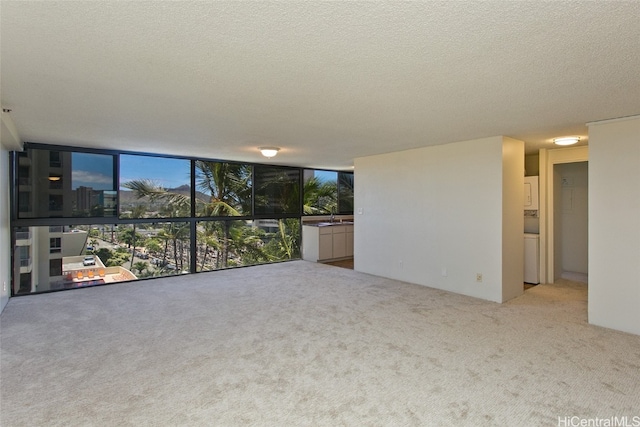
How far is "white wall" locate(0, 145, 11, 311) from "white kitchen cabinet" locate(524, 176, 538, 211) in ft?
24.6

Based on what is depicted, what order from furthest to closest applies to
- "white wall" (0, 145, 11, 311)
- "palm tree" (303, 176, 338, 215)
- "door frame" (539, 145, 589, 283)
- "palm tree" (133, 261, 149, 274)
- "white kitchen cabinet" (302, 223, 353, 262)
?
"palm tree" (303, 176, 338, 215), "white kitchen cabinet" (302, 223, 353, 262), "palm tree" (133, 261, 149, 274), "door frame" (539, 145, 589, 283), "white wall" (0, 145, 11, 311)

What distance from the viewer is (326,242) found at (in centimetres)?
759

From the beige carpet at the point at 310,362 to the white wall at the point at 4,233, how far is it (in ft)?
0.83

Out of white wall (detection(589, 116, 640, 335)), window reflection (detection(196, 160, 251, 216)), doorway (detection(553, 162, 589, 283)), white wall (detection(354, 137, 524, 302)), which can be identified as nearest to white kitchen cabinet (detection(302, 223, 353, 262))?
white wall (detection(354, 137, 524, 302))

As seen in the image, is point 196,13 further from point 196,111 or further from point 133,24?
point 196,111

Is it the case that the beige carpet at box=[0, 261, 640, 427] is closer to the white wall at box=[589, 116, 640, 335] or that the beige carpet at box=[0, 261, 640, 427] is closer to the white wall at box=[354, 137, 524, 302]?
the white wall at box=[589, 116, 640, 335]

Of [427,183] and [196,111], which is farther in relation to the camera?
[427,183]

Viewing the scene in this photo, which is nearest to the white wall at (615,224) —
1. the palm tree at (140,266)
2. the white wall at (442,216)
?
the white wall at (442,216)

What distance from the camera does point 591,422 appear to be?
1970 millimetres

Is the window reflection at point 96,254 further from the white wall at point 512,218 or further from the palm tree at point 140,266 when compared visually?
the white wall at point 512,218

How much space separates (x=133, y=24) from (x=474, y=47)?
71.3 inches

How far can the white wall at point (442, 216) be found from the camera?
4.43 m

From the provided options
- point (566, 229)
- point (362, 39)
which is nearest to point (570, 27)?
point (362, 39)

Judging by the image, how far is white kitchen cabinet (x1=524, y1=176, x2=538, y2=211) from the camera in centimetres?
547
